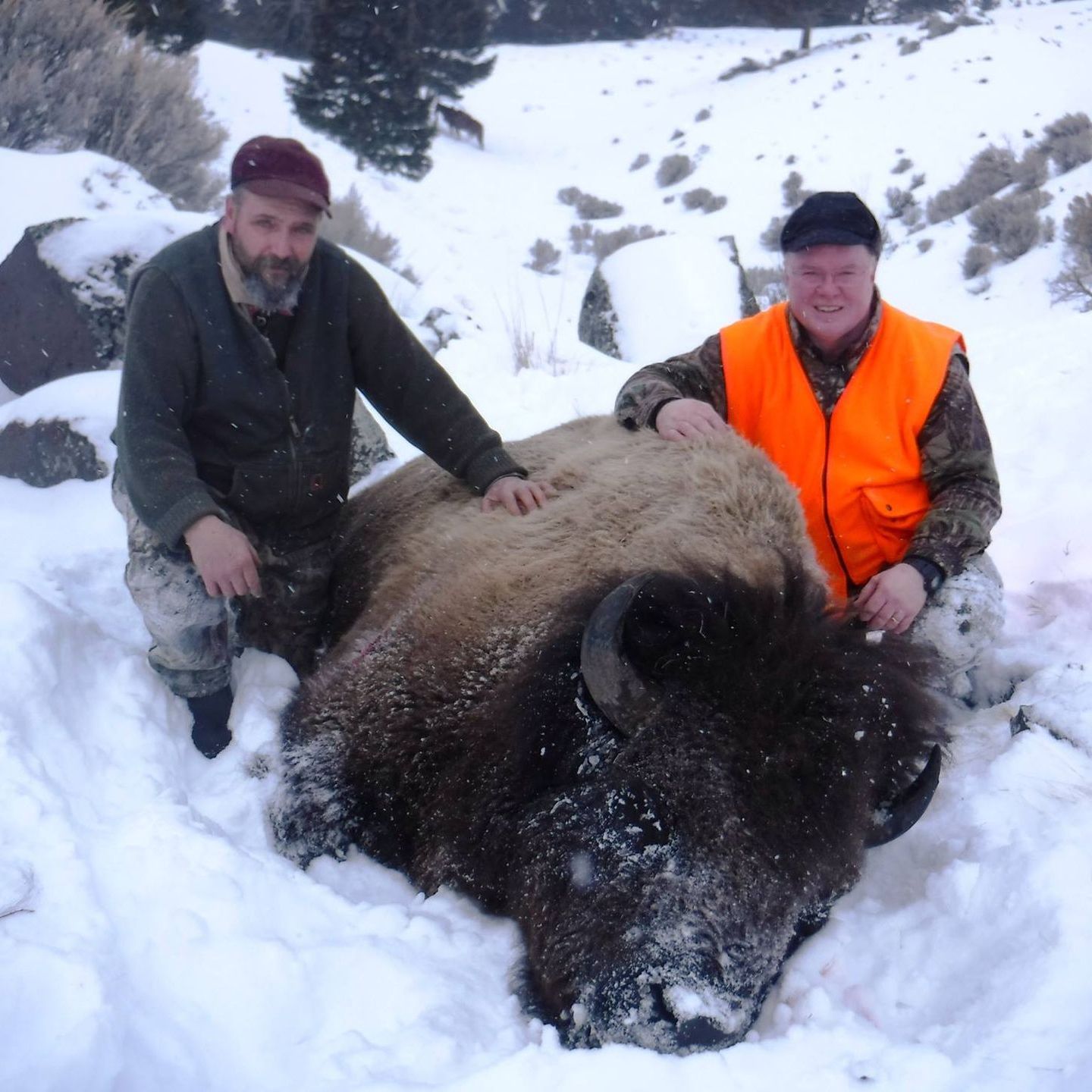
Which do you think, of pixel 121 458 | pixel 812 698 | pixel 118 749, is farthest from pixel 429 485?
pixel 812 698

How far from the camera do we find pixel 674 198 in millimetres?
19734

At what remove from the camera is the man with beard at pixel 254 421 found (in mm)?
2902

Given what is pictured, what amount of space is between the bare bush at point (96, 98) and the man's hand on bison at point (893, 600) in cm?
782

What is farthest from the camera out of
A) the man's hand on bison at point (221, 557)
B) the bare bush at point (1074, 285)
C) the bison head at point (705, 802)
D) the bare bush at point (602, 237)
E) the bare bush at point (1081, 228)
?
the bare bush at point (602, 237)

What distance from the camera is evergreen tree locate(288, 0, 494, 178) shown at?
17.1m

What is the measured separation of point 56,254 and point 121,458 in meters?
3.00

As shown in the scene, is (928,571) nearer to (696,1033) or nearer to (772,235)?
(696,1033)

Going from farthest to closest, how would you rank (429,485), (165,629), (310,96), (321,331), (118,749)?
(310,96)
(429,485)
(321,331)
(165,629)
(118,749)

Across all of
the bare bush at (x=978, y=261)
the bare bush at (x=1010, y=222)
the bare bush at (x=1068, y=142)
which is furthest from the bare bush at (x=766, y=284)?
the bare bush at (x=1068, y=142)

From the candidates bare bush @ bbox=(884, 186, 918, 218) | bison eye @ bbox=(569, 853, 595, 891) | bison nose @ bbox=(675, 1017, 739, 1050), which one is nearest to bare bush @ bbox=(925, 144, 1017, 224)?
bare bush @ bbox=(884, 186, 918, 218)

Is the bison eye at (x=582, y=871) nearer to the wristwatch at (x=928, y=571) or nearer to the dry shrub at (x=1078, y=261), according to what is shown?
the wristwatch at (x=928, y=571)

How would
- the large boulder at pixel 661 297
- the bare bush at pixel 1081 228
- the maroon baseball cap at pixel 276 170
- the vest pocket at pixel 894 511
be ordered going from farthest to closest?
the bare bush at pixel 1081 228
the large boulder at pixel 661 297
the vest pocket at pixel 894 511
the maroon baseball cap at pixel 276 170

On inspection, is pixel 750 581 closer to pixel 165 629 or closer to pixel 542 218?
pixel 165 629

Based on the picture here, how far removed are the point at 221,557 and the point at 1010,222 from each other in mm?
11043
